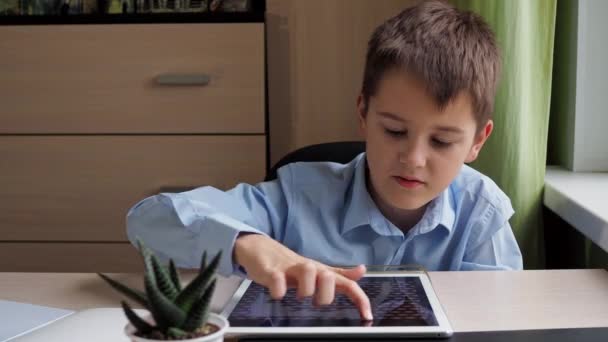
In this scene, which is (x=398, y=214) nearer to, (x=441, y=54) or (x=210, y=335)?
(x=441, y=54)

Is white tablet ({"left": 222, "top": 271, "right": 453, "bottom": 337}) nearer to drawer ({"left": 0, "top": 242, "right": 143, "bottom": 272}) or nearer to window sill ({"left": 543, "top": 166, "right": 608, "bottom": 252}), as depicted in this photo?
window sill ({"left": 543, "top": 166, "right": 608, "bottom": 252})

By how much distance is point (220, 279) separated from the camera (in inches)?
39.6

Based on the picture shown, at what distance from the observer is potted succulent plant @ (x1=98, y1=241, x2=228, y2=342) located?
0.52 meters

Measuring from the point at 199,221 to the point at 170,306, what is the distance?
55cm

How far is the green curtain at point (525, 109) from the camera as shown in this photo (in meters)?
1.69

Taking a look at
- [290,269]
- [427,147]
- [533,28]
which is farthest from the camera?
[533,28]

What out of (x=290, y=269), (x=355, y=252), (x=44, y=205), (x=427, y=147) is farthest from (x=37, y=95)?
(x=290, y=269)

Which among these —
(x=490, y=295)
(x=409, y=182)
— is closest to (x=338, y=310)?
(x=490, y=295)

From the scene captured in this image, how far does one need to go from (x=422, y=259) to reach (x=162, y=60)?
1152mm

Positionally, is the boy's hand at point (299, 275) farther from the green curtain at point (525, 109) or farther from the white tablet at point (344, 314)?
the green curtain at point (525, 109)

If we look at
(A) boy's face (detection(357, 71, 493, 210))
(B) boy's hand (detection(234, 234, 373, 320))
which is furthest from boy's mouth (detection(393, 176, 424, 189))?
(B) boy's hand (detection(234, 234, 373, 320))

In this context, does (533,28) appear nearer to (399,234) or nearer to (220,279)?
(399,234)

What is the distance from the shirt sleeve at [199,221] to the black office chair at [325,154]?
0.62 feet

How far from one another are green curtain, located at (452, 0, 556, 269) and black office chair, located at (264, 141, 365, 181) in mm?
372
